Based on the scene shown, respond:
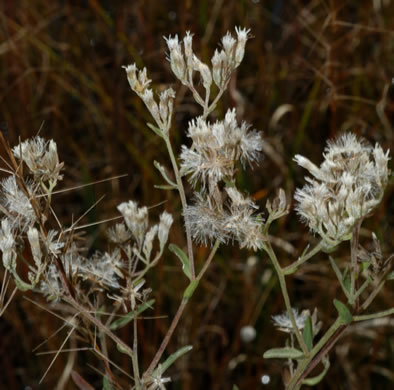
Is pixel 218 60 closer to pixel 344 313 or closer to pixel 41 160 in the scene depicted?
pixel 41 160

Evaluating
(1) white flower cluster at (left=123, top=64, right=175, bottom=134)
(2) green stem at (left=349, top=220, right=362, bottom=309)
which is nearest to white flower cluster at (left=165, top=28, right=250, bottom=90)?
(1) white flower cluster at (left=123, top=64, right=175, bottom=134)

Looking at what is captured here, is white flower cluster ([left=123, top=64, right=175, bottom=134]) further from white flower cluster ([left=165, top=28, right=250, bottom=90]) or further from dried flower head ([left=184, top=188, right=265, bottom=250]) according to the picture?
dried flower head ([left=184, top=188, right=265, bottom=250])

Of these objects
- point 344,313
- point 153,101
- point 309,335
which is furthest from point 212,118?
point 344,313

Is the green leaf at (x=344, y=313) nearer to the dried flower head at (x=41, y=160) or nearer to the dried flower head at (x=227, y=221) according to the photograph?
the dried flower head at (x=227, y=221)

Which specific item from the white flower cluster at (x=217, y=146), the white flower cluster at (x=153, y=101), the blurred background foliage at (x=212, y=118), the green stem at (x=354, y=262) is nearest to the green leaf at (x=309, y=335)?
the green stem at (x=354, y=262)

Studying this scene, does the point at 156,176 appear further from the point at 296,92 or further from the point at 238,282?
the point at 296,92
